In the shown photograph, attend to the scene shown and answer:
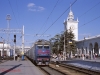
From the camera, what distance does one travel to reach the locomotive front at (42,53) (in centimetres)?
3425

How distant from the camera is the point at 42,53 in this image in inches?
1359

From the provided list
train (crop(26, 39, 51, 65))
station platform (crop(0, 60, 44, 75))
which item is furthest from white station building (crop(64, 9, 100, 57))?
station platform (crop(0, 60, 44, 75))

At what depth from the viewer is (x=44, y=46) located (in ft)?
115

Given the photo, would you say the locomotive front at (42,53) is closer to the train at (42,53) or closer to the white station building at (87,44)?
the train at (42,53)

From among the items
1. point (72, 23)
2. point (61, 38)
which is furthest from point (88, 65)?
point (72, 23)

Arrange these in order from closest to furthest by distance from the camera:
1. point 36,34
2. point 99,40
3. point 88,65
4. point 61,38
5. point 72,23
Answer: point 88,65
point 36,34
point 99,40
point 61,38
point 72,23

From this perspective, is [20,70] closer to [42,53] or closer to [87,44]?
[42,53]

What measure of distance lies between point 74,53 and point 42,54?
5606cm

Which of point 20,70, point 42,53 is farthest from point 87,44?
point 20,70

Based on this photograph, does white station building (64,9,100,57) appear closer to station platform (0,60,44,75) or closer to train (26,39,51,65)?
train (26,39,51,65)

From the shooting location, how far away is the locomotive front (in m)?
34.2

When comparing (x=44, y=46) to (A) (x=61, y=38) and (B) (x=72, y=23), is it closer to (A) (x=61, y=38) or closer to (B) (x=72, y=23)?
(A) (x=61, y=38)

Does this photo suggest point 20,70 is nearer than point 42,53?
Yes

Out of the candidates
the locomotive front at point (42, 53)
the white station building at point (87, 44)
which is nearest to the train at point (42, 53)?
the locomotive front at point (42, 53)
